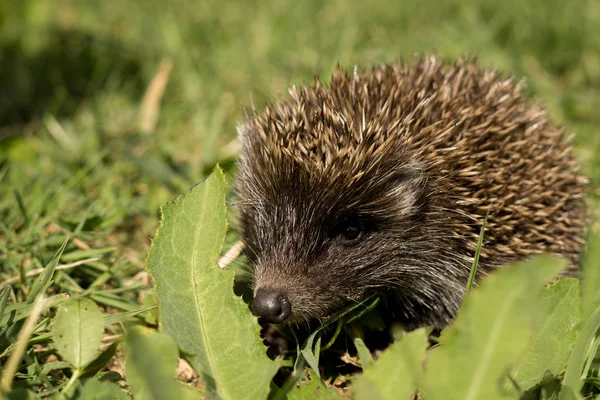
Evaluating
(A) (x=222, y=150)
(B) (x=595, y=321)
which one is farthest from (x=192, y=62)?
(B) (x=595, y=321)

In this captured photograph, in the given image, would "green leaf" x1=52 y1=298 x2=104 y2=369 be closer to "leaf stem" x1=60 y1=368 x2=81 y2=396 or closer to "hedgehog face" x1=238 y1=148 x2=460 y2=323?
"leaf stem" x1=60 y1=368 x2=81 y2=396

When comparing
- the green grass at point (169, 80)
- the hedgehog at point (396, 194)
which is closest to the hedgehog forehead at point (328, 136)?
the hedgehog at point (396, 194)

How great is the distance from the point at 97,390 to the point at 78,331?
10.8 inches

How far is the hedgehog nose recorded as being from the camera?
111 inches

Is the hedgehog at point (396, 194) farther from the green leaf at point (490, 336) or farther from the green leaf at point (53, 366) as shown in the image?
the green leaf at point (490, 336)

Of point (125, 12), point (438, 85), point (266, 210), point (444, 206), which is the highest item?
point (125, 12)

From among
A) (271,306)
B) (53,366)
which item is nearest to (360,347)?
(271,306)

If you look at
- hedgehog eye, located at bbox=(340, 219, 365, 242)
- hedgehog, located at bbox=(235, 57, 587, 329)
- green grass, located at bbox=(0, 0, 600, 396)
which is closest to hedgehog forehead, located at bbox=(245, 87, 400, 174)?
hedgehog, located at bbox=(235, 57, 587, 329)

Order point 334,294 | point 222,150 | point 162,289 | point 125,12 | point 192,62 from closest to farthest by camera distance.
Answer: point 162,289
point 334,294
point 222,150
point 192,62
point 125,12

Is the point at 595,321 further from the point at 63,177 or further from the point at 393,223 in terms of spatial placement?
the point at 63,177

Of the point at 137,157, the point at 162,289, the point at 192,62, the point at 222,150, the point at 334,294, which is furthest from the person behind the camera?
the point at 192,62

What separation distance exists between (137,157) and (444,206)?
2164mm

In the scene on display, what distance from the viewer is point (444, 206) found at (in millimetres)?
3264

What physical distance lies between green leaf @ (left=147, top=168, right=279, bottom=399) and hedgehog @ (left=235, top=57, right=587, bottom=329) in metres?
0.27
